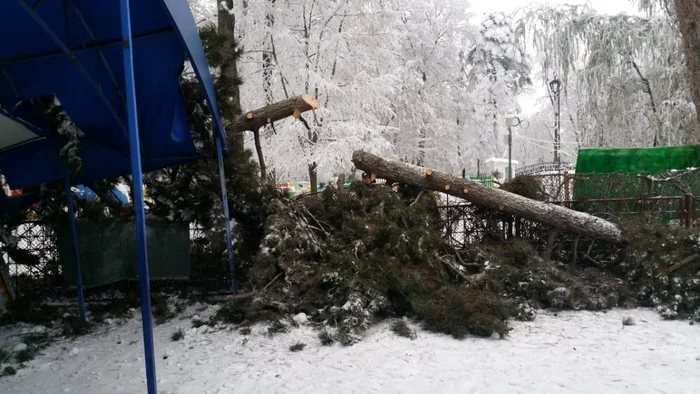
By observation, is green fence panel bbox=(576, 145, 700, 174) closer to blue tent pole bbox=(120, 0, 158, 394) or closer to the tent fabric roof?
the tent fabric roof

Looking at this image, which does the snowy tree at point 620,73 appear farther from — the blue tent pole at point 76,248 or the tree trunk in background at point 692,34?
the blue tent pole at point 76,248

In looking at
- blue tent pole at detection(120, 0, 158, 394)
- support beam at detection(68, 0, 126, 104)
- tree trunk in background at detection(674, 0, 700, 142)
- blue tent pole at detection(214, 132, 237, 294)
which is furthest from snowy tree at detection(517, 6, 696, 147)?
blue tent pole at detection(120, 0, 158, 394)

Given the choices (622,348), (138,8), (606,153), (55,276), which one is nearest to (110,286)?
(55,276)

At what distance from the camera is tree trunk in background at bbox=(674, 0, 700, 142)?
5184 mm

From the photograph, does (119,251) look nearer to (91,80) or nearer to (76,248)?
(76,248)

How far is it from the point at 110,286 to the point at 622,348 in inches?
246

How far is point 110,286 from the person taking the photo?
6605 mm

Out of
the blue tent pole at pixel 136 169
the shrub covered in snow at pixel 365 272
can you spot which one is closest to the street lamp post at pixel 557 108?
the shrub covered in snow at pixel 365 272

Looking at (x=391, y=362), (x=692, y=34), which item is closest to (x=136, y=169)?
(x=391, y=362)

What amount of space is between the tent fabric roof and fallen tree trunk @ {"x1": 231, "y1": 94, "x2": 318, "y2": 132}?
101cm

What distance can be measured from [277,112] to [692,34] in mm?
5000

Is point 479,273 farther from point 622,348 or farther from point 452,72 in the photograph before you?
point 452,72

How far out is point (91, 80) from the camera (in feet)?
16.4

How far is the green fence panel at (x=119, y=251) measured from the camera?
6.24 m
